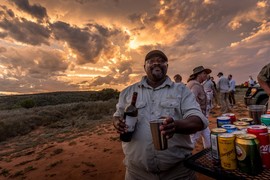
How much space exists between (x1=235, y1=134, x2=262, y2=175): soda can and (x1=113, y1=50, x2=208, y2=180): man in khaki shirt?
1.86 ft

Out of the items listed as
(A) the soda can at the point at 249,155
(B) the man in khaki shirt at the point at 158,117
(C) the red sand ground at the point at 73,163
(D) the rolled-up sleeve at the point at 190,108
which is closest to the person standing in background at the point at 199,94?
(C) the red sand ground at the point at 73,163

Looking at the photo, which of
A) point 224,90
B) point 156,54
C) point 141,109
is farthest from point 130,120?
point 224,90

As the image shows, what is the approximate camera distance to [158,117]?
246 cm

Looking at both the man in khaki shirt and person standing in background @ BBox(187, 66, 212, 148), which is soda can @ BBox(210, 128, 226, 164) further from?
person standing in background @ BBox(187, 66, 212, 148)

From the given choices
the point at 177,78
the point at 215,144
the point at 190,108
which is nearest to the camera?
the point at 215,144

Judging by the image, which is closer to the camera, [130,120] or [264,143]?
[264,143]

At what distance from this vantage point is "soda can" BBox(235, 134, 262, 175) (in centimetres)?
156

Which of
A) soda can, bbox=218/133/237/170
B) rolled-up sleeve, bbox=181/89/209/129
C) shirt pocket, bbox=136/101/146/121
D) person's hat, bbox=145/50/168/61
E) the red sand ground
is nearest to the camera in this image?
soda can, bbox=218/133/237/170

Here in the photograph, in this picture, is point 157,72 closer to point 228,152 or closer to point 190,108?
point 190,108

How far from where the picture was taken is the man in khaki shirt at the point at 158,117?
2.32 metres

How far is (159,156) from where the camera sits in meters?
2.33

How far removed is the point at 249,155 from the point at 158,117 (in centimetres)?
106

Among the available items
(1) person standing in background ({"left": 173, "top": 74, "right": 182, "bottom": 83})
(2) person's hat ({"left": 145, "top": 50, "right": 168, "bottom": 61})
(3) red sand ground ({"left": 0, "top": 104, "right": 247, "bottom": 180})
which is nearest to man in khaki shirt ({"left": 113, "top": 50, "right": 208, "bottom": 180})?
(2) person's hat ({"left": 145, "top": 50, "right": 168, "bottom": 61})

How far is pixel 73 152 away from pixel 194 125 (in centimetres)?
649
